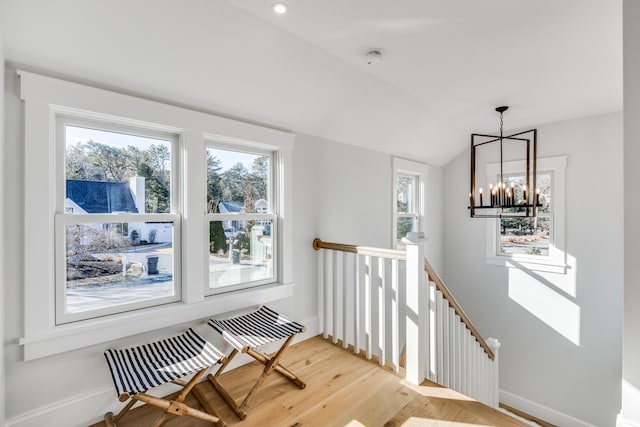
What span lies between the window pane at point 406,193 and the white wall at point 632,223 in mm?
2679

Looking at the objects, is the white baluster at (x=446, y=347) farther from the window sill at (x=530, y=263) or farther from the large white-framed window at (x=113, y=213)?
the window sill at (x=530, y=263)

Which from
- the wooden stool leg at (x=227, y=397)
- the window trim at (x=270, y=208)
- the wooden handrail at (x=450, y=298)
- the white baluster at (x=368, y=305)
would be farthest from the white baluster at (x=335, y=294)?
the wooden stool leg at (x=227, y=397)

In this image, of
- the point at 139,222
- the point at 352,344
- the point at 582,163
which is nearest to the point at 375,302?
the point at 352,344

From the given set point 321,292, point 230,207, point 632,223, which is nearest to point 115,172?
point 230,207

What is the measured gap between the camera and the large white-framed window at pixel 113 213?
1.67 meters

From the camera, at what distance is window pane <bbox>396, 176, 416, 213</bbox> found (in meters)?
4.25

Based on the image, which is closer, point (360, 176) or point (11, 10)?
point (11, 10)

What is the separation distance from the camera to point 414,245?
88.4 inches

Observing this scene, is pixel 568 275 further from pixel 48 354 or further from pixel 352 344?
pixel 48 354

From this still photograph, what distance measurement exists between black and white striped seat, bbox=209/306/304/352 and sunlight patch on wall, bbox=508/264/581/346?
328 cm

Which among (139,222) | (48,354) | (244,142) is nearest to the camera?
(48,354)

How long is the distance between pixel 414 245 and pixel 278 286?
1208 mm

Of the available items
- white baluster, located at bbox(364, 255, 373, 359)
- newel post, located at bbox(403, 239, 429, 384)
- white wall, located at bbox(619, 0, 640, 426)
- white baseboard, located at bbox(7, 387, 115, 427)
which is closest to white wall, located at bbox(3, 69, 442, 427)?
white baseboard, located at bbox(7, 387, 115, 427)

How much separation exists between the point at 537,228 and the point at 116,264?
4.55m
